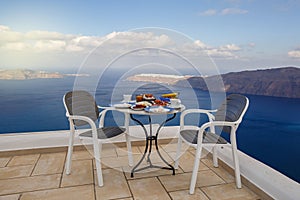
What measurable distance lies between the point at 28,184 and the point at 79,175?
401 mm

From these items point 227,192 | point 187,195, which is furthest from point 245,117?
point 187,195

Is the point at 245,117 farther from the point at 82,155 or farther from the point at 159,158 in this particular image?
the point at 82,155

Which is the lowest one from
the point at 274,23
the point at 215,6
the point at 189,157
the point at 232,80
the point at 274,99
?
the point at 189,157

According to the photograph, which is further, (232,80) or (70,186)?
(232,80)

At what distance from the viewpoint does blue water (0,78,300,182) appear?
92.5 inches

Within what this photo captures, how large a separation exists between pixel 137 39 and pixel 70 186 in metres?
1.52

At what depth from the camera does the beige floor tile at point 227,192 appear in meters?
1.69

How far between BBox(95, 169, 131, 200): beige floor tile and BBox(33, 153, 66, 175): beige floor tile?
475 mm

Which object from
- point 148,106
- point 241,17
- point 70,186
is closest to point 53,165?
point 70,186

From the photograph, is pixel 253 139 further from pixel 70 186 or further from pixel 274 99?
pixel 70 186

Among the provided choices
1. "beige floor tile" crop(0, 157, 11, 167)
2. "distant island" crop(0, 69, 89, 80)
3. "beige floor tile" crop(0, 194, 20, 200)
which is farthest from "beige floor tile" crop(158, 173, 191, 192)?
"distant island" crop(0, 69, 89, 80)

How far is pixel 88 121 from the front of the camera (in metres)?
1.80

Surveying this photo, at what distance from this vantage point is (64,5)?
3.29 meters

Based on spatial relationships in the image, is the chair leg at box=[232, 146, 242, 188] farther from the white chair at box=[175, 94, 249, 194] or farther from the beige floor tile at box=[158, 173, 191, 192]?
the beige floor tile at box=[158, 173, 191, 192]
